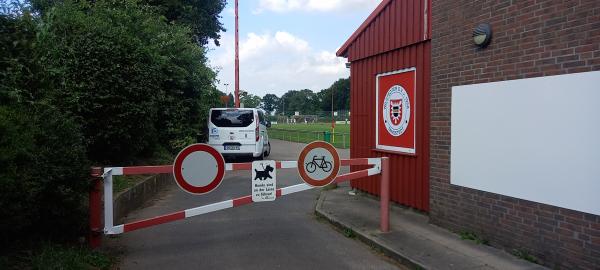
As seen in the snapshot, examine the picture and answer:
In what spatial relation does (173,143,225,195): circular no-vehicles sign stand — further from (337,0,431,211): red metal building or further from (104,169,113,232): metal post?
(337,0,431,211): red metal building

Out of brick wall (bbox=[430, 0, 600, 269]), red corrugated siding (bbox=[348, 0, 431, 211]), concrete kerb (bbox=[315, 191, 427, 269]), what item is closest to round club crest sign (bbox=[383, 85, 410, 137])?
red corrugated siding (bbox=[348, 0, 431, 211])

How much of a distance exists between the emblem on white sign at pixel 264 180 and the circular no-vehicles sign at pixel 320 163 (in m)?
0.44

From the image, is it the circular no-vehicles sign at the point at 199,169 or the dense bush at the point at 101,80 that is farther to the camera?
the dense bush at the point at 101,80

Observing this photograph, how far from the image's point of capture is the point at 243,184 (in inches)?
492

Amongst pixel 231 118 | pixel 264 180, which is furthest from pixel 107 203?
pixel 231 118

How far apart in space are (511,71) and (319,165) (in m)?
2.53

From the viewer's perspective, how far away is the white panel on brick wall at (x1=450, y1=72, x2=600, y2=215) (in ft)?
15.5

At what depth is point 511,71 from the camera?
5625 millimetres

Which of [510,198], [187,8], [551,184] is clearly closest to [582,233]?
[551,184]

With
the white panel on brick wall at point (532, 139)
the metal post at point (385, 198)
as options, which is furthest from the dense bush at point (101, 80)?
the white panel on brick wall at point (532, 139)

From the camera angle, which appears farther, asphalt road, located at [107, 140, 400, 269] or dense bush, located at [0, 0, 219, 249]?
asphalt road, located at [107, 140, 400, 269]

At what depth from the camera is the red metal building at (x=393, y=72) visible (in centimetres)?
766

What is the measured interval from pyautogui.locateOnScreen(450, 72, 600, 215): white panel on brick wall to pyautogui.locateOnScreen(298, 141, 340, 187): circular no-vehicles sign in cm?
162

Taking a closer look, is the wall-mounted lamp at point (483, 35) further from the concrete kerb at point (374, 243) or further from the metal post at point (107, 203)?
the metal post at point (107, 203)
